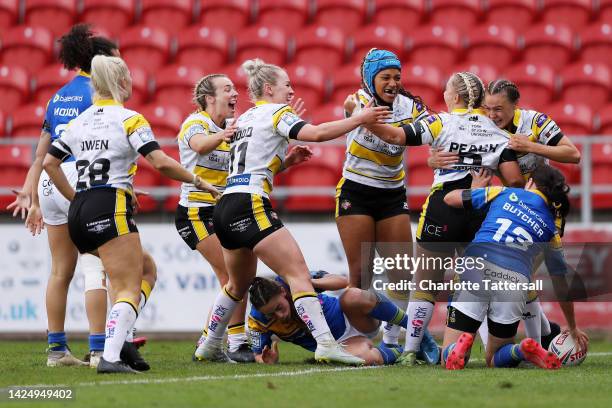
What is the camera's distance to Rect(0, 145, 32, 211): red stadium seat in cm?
1295

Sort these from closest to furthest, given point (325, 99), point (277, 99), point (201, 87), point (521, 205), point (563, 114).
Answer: point (521, 205) → point (277, 99) → point (201, 87) → point (563, 114) → point (325, 99)

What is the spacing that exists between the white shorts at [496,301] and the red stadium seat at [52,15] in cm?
1099

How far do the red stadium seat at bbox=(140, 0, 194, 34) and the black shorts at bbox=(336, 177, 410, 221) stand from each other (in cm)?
930

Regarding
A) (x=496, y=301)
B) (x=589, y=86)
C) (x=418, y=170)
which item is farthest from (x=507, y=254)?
(x=589, y=86)

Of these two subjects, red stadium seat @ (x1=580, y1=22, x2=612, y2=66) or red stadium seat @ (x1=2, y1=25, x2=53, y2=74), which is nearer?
Answer: red stadium seat @ (x1=580, y1=22, x2=612, y2=66)

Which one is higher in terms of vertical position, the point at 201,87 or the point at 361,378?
the point at 201,87

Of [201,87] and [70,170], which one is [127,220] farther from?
[201,87]

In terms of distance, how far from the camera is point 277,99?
7836 millimetres

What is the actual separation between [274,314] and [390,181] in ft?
4.39

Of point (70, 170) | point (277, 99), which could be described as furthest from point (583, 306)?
point (70, 170)

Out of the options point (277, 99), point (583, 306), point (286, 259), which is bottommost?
point (583, 306)

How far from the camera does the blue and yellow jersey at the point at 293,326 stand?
800cm

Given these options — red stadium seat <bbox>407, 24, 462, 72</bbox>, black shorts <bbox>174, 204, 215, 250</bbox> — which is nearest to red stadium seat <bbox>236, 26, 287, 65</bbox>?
red stadium seat <bbox>407, 24, 462, 72</bbox>

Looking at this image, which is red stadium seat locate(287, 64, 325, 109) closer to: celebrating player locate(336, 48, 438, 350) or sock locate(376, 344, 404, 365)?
celebrating player locate(336, 48, 438, 350)
